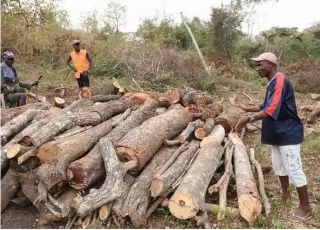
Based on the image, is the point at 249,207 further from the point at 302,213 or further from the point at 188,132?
the point at 188,132

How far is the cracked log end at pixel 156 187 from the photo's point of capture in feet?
13.9

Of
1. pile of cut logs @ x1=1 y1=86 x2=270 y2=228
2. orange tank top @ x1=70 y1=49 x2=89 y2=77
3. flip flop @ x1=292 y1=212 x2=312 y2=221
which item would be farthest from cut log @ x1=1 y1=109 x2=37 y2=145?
flip flop @ x1=292 y1=212 x2=312 y2=221

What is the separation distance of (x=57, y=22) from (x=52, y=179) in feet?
48.2

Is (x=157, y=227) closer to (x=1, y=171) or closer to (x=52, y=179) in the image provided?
(x=52, y=179)

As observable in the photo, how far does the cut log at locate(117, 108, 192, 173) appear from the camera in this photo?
485 centimetres

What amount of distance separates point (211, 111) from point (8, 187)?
4.76m

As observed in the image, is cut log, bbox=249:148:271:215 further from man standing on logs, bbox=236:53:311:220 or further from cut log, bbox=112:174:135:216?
cut log, bbox=112:174:135:216

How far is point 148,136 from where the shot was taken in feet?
17.3

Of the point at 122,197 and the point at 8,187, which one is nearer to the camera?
the point at 122,197

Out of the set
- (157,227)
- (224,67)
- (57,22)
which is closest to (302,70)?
(224,67)

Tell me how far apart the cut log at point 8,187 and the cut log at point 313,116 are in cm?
682

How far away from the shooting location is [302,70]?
15898 millimetres

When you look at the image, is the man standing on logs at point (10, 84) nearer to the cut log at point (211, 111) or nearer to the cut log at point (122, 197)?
the cut log at point (122, 197)

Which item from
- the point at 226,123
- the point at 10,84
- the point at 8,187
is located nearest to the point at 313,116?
the point at 226,123
